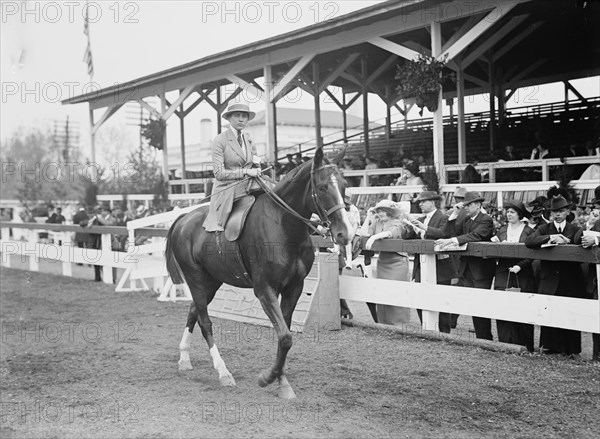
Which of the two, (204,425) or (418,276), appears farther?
(418,276)

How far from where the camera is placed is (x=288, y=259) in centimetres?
610

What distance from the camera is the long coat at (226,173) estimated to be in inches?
260

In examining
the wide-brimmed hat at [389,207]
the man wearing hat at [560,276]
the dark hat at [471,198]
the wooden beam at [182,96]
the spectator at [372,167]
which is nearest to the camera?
the man wearing hat at [560,276]

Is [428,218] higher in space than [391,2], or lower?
lower

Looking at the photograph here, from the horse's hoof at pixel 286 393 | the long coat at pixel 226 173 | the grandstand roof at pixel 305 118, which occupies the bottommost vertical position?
the horse's hoof at pixel 286 393

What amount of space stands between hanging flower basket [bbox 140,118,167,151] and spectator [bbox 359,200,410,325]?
1507 centimetres

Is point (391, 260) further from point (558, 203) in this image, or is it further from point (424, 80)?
point (424, 80)

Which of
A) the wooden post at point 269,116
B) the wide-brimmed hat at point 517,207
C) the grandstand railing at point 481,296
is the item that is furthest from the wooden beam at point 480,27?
the wooden post at point 269,116

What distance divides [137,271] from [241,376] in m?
6.85

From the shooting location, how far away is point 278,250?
612cm

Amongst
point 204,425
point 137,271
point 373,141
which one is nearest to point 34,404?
point 204,425

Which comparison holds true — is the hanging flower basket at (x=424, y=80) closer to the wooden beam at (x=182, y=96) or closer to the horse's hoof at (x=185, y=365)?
the horse's hoof at (x=185, y=365)

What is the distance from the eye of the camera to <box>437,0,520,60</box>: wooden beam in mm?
12203

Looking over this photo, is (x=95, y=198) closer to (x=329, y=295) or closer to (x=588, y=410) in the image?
(x=329, y=295)
